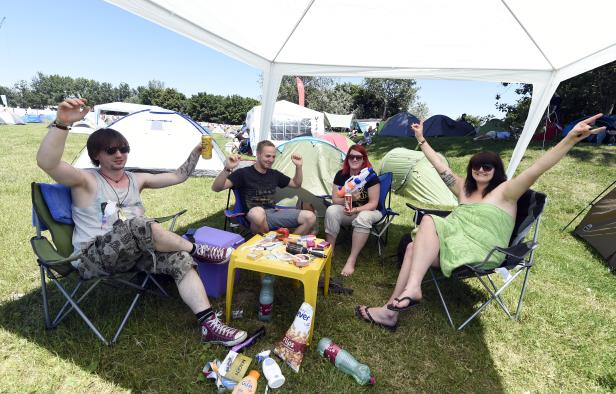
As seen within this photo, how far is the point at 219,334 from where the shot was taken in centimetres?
206

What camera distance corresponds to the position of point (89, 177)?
2.18 meters

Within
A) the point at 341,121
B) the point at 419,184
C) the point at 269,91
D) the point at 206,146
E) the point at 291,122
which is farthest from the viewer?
the point at 341,121

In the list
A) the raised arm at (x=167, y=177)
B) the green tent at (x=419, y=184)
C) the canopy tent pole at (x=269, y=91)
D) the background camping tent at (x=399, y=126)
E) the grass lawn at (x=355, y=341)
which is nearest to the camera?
the grass lawn at (x=355, y=341)

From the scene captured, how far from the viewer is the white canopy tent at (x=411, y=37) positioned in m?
2.62

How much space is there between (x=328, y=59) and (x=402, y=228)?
2.44 metres

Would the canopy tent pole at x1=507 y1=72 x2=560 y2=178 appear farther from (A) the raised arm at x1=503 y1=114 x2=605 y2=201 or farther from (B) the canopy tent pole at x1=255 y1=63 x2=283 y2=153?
(B) the canopy tent pole at x1=255 y1=63 x2=283 y2=153

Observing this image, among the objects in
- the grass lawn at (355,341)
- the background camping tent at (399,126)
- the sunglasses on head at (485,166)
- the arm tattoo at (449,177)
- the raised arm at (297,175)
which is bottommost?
the grass lawn at (355,341)

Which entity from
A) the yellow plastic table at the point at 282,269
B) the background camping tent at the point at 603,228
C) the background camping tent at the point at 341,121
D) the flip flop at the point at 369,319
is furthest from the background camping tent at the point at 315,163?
the background camping tent at the point at 341,121

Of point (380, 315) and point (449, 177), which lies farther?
point (449, 177)

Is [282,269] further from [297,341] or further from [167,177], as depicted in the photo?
[167,177]

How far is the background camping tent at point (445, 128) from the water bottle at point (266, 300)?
1476 centimetres

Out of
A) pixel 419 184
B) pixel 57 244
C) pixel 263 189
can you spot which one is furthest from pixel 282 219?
pixel 419 184

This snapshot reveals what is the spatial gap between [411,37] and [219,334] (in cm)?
330

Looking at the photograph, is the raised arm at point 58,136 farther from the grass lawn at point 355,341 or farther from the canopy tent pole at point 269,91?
the canopy tent pole at point 269,91
